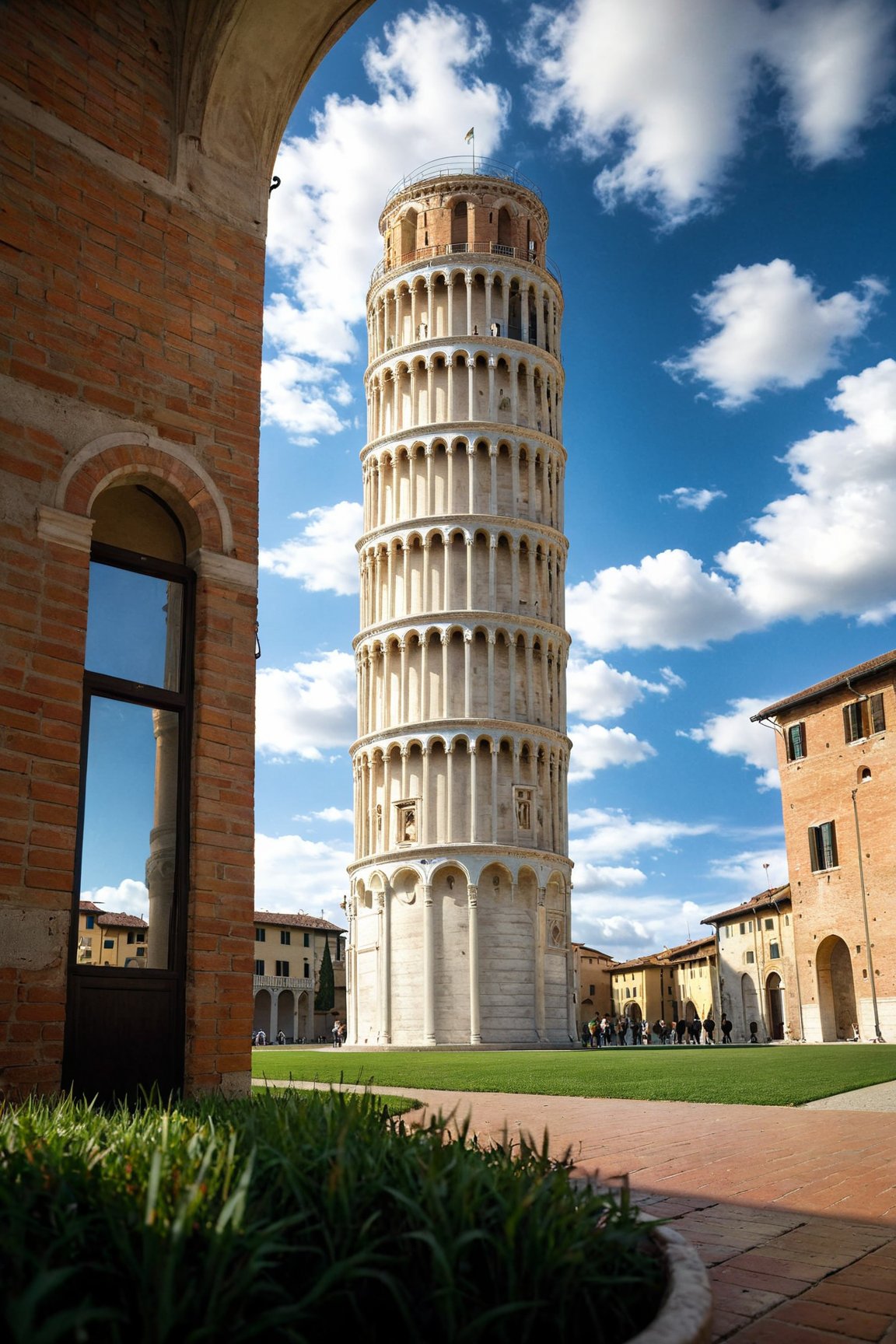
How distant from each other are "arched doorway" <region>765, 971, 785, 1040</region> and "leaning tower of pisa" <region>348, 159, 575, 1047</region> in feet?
56.9

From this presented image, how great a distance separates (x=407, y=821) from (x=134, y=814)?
133ft

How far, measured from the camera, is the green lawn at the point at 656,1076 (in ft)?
39.9

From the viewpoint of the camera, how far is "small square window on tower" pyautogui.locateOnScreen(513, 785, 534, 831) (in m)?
47.3

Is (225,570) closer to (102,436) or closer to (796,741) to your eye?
(102,436)

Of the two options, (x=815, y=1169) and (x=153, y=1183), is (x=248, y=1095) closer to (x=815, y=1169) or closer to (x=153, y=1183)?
(x=815, y=1169)

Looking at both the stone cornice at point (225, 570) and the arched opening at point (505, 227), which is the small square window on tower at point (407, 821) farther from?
the stone cornice at point (225, 570)

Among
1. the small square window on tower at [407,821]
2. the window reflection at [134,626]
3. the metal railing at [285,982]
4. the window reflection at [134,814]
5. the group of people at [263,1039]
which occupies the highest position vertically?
the small square window on tower at [407,821]

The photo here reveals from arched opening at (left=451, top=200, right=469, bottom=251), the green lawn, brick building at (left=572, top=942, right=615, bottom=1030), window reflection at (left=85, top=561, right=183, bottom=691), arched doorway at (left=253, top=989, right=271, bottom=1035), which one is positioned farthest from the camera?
brick building at (left=572, top=942, right=615, bottom=1030)

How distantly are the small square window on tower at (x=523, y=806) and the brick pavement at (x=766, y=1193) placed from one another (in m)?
36.3

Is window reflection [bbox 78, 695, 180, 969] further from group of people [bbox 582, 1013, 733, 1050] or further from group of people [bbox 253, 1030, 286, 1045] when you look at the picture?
group of people [bbox 253, 1030, 286, 1045]

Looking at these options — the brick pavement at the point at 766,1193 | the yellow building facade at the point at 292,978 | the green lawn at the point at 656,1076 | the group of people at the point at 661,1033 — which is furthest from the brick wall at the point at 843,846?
the yellow building facade at the point at 292,978

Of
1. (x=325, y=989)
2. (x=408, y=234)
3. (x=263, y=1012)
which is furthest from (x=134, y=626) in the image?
(x=263, y=1012)

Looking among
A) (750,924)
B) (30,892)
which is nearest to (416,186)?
(750,924)

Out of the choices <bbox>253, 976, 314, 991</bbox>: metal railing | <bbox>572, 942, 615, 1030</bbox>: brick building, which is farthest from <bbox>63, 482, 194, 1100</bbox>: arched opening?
<bbox>572, 942, 615, 1030</bbox>: brick building
